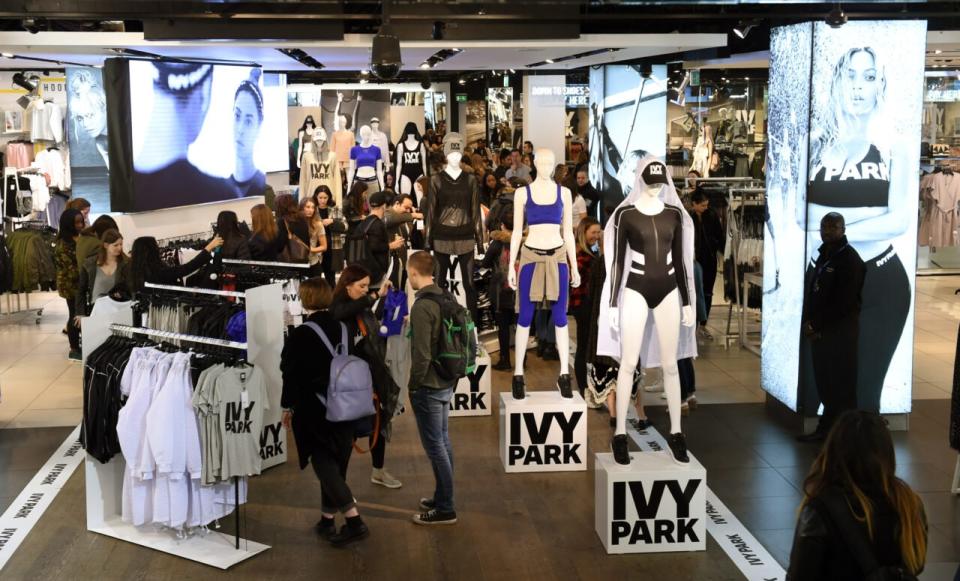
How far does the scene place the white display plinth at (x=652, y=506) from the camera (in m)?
6.08

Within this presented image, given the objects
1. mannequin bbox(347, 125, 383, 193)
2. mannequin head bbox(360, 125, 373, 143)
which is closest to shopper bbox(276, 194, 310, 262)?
mannequin bbox(347, 125, 383, 193)

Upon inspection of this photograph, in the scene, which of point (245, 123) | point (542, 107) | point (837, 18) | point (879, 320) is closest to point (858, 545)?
point (837, 18)

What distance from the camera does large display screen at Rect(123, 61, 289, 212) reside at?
39.4 ft

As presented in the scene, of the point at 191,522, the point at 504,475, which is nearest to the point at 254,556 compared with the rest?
the point at 191,522

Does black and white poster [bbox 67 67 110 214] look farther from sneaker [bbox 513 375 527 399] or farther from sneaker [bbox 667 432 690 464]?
sneaker [bbox 667 432 690 464]

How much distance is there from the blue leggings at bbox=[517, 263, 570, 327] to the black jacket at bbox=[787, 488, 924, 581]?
4.36m

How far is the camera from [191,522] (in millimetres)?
6281

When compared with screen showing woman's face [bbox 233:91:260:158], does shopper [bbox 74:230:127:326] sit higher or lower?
lower

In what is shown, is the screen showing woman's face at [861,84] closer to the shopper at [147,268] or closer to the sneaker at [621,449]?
the sneaker at [621,449]

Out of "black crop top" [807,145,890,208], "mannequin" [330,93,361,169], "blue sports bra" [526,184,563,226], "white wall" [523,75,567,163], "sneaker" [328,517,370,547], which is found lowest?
"sneaker" [328,517,370,547]

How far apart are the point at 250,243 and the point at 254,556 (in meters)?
3.84

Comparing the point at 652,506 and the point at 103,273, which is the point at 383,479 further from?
the point at 103,273

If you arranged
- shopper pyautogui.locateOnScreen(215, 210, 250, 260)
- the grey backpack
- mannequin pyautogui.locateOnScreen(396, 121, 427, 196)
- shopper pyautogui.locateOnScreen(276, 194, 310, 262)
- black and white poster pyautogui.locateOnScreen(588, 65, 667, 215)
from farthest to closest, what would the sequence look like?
mannequin pyautogui.locateOnScreen(396, 121, 427, 196)
black and white poster pyautogui.locateOnScreen(588, 65, 667, 215)
shopper pyautogui.locateOnScreen(276, 194, 310, 262)
shopper pyautogui.locateOnScreen(215, 210, 250, 260)
the grey backpack

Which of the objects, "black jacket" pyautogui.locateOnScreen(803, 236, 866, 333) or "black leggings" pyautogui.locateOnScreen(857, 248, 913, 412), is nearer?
"black jacket" pyautogui.locateOnScreen(803, 236, 866, 333)
